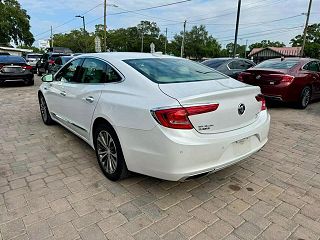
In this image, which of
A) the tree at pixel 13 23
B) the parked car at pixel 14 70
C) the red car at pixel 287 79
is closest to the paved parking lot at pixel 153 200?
the red car at pixel 287 79

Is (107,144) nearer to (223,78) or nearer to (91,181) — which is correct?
(91,181)

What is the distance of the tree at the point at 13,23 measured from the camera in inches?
2331

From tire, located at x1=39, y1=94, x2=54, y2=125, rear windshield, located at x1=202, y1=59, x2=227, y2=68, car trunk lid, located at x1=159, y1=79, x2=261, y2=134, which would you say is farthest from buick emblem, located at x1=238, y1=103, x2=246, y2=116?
rear windshield, located at x1=202, y1=59, x2=227, y2=68

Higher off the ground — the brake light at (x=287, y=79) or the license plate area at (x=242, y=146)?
the brake light at (x=287, y=79)

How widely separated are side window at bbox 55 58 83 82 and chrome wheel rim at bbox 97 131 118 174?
1271mm

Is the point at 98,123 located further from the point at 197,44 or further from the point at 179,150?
the point at 197,44

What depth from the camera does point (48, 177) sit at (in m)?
3.33

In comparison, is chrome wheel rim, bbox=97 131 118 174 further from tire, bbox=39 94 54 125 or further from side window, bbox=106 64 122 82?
tire, bbox=39 94 54 125

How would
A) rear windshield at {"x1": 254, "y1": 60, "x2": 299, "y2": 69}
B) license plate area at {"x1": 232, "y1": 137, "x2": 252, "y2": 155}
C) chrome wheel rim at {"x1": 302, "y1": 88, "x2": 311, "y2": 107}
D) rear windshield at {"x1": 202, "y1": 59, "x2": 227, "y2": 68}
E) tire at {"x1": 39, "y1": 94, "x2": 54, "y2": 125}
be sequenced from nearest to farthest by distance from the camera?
license plate area at {"x1": 232, "y1": 137, "x2": 252, "y2": 155} → tire at {"x1": 39, "y1": 94, "x2": 54, "y2": 125} → rear windshield at {"x1": 254, "y1": 60, "x2": 299, "y2": 69} → chrome wheel rim at {"x1": 302, "y1": 88, "x2": 311, "y2": 107} → rear windshield at {"x1": 202, "y1": 59, "x2": 227, "y2": 68}

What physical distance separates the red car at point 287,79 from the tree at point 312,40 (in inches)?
2158

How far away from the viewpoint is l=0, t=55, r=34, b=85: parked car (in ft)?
37.6

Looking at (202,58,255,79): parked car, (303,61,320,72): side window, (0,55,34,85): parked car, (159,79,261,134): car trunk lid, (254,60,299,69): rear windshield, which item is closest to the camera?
(159,79,261,134): car trunk lid

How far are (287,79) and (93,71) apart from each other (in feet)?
17.1

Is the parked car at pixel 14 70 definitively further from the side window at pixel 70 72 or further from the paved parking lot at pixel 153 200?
the paved parking lot at pixel 153 200
